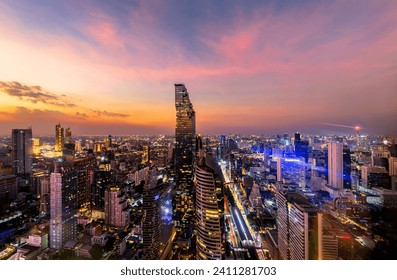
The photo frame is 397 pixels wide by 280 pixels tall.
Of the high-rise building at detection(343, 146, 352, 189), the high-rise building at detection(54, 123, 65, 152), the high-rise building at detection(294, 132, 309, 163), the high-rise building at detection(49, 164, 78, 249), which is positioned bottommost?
the high-rise building at detection(49, 164, 78, 249)

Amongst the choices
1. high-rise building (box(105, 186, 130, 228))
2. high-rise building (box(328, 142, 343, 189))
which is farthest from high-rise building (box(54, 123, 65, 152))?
high-rise building (box(328, 142, 343, 189))

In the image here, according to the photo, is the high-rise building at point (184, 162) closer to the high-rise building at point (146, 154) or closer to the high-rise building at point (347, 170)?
the high-rise building at point (146, 154)

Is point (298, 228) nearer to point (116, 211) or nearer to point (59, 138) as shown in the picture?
point (116, 211)

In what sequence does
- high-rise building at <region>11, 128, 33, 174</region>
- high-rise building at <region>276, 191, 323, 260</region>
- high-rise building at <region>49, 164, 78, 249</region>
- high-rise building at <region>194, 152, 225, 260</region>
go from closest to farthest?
high-rise building at <region>276, 191, 323, 260</region> → high-rise building at <region>49, 164, 78, 249</region> → high-rise building at <region>11, 128, 33, 174</region> → high-rise building at <region>194, 152, 225, 260</region>

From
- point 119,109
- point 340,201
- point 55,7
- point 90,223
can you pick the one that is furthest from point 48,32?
point 340,201

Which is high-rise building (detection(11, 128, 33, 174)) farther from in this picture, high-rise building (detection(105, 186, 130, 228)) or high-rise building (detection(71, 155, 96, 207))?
high-rise building (detection(105, 186, 130, 228))

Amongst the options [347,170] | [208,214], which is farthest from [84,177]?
[347,170]

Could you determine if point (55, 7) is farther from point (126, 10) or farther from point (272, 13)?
point (272, 13)

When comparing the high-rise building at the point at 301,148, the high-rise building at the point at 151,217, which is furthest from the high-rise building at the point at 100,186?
the high-rise building at the point at 301,148
